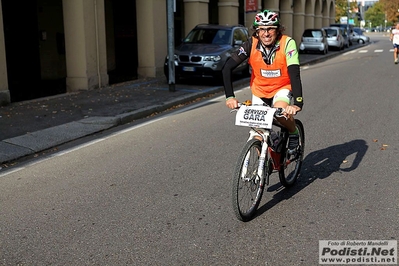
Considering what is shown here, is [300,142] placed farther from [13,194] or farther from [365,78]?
[365,78]

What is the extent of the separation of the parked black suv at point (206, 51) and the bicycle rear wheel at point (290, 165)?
32.9ft

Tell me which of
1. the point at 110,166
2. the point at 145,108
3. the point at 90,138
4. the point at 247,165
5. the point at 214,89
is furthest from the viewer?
the point at 214,89

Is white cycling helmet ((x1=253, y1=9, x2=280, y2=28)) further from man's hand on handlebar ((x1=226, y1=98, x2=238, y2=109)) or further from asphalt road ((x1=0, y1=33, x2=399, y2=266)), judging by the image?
asphalt road ((x1=0, y1=33, x2=399, y2=266))

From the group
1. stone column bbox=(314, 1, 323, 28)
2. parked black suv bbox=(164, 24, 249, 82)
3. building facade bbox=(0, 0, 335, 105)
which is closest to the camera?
building facade bbox=(0, 0, 335, 105)

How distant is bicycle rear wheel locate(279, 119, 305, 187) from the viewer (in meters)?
5.41

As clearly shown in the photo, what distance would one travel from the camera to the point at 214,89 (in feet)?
49.2

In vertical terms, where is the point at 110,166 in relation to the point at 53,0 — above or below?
below

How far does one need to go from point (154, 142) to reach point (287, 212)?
3643mm

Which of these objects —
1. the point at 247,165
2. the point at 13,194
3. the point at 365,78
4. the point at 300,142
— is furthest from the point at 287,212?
the point at 365,78

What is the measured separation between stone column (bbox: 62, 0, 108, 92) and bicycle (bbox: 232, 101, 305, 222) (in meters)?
10.7

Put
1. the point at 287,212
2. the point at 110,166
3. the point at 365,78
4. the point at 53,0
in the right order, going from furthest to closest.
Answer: the point at 53,0, the point at 365,78, the point at 110,166, the point at 287,212

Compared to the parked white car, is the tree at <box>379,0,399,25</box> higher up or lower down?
higher up

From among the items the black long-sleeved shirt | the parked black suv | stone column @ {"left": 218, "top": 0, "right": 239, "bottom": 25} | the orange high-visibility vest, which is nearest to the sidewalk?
the parked black suv

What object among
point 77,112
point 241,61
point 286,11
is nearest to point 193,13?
point 77,112
